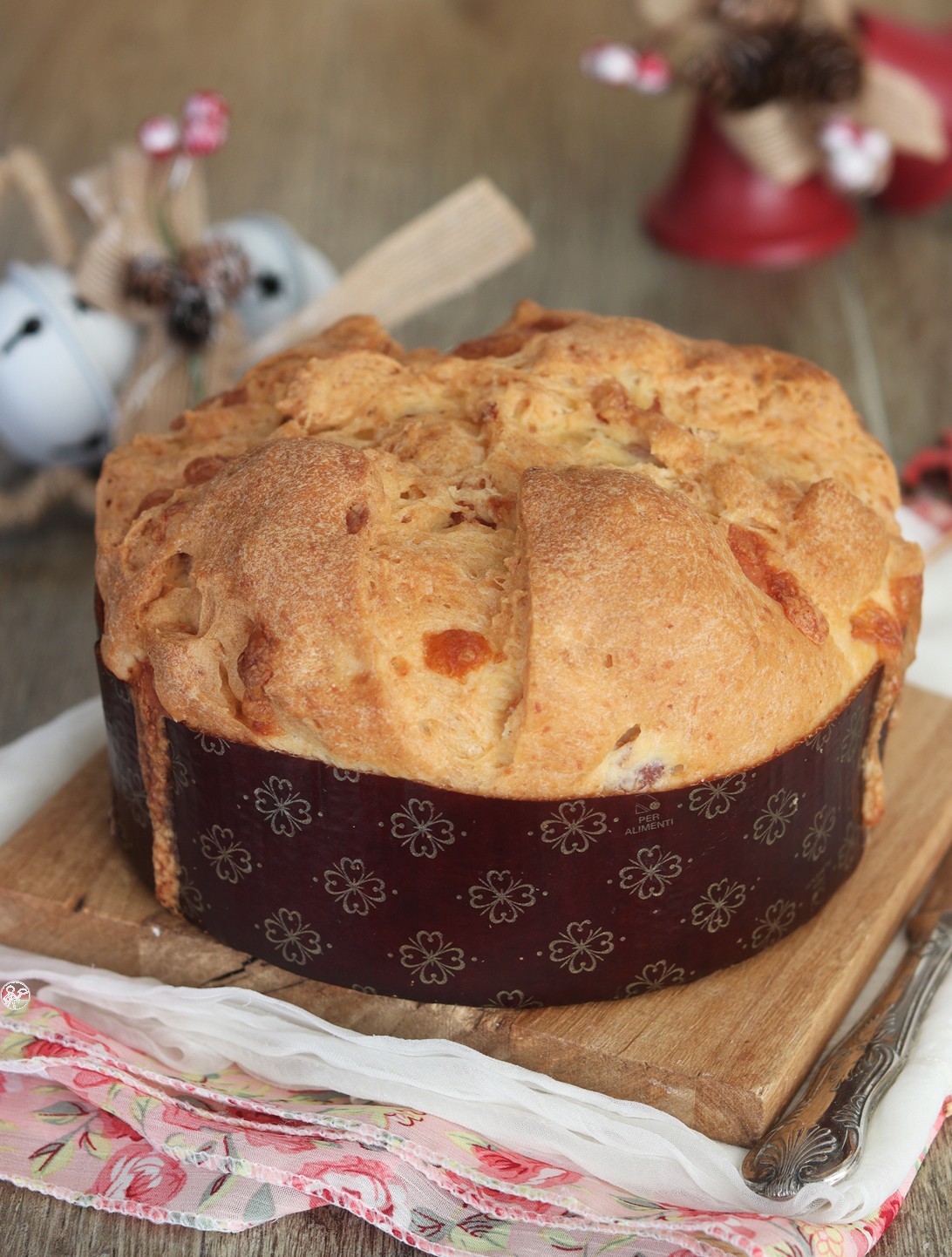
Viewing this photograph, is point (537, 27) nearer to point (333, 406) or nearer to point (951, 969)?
point (333, 406)

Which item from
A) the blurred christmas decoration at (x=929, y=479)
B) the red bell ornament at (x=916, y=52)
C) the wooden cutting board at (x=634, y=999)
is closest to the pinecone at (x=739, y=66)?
the red bell ornament at (x=916, y=52)

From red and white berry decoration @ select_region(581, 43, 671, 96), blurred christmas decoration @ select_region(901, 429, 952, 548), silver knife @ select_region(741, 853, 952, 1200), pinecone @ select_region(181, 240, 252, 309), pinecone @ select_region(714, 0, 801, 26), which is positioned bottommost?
blurred christmas decoration @ select_region(901, 429, 952, 548)

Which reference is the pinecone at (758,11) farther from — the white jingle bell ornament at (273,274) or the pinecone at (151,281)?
the pinecone at (151,281)

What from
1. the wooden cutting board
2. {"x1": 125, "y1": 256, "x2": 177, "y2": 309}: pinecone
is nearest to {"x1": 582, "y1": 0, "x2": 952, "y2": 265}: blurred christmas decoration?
{"x1": 125, "y1": 256, "x2": 177, "y2": 309}: pinecone

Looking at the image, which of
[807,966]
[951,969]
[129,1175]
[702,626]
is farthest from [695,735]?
[129,1175]

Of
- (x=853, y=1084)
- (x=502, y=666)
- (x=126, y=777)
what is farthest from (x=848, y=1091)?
(x=126, y=777)

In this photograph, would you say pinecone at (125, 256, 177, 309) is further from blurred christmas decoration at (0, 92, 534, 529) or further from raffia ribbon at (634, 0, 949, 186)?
raffia ribbon at (634, 0, 949, 186)
